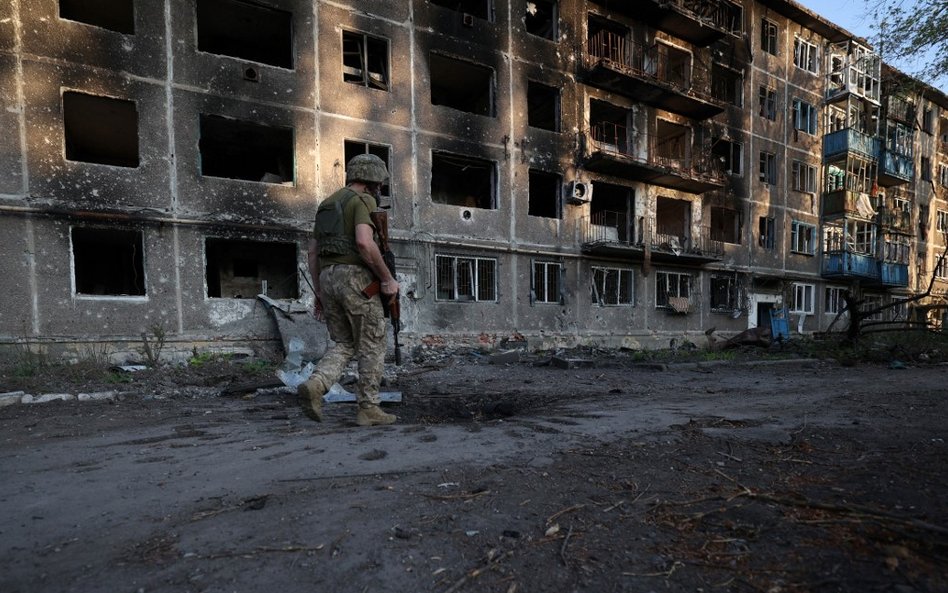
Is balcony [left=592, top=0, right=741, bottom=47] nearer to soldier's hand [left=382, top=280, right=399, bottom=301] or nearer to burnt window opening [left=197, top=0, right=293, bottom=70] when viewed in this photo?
burnt window opening [left=197, top=0, right=293, bottom=70]

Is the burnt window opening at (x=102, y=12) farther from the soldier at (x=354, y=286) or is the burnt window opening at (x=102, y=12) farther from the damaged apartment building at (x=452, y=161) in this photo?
the soldier at (x=354, y=286)

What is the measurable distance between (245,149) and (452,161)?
18.6 ft

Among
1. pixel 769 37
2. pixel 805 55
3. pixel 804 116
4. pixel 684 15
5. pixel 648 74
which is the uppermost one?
pixel 769 37

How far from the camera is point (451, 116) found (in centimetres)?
1234

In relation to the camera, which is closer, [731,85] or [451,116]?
[451,116]

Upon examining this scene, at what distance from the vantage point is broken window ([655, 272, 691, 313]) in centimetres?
1577

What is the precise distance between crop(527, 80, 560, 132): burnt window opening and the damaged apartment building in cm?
13

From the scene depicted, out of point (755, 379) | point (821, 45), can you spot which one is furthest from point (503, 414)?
point (821, 45)

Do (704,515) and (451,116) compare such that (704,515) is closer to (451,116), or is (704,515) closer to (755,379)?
(755,379)

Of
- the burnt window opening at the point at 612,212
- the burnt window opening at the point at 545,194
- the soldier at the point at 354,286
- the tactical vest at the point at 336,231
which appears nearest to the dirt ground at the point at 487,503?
the soldier at the point at 354,286

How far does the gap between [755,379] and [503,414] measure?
474 centimetres

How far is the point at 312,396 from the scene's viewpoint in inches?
128

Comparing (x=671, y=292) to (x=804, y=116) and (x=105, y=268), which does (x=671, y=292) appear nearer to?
(x=804, y=116)

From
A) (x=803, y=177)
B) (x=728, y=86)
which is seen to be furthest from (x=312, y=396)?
(x=803, y=177)
